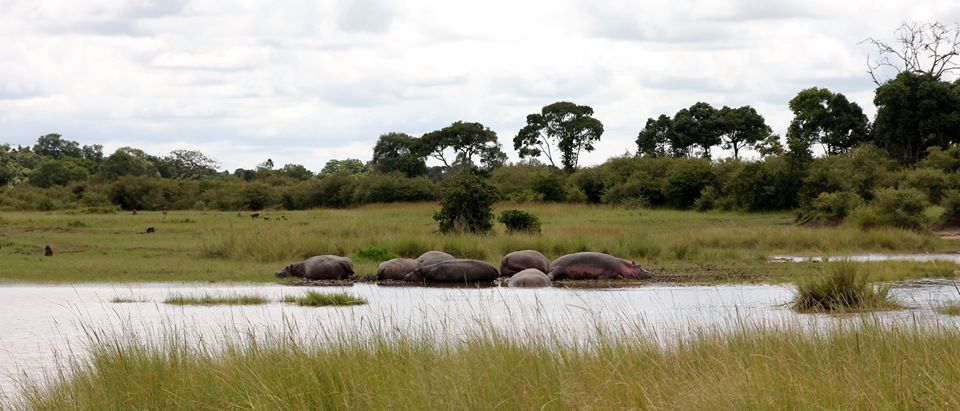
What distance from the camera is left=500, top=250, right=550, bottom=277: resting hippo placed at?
19.0 m

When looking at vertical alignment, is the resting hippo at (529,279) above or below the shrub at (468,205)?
below

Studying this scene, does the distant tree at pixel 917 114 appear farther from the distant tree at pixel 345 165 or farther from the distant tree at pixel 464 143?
the distant tree at pixel 345 165

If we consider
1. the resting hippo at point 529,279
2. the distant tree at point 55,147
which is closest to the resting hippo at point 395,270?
the resting hippo at point 529,279

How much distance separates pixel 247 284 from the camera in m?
18.0

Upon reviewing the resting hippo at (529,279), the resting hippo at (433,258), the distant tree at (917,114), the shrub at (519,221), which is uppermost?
the distant tree at (917,114)

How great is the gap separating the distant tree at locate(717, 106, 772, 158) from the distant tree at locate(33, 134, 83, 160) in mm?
81107

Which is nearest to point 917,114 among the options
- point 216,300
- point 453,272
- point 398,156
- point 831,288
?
point 453,272

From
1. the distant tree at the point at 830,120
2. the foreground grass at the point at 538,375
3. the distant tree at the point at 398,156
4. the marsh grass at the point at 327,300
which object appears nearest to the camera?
the foreground grass at the point at 538,375

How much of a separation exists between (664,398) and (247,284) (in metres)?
12.6

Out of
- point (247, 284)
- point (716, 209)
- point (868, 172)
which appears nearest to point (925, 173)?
point (868, 172)

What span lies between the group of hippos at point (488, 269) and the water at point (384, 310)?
48.3 inches

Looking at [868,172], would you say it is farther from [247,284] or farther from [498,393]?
[498,393]

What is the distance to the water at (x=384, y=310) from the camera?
10.4 metres

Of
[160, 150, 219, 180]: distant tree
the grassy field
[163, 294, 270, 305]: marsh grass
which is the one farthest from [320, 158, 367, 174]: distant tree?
[163, 294, 270, 305]: marsh grass
